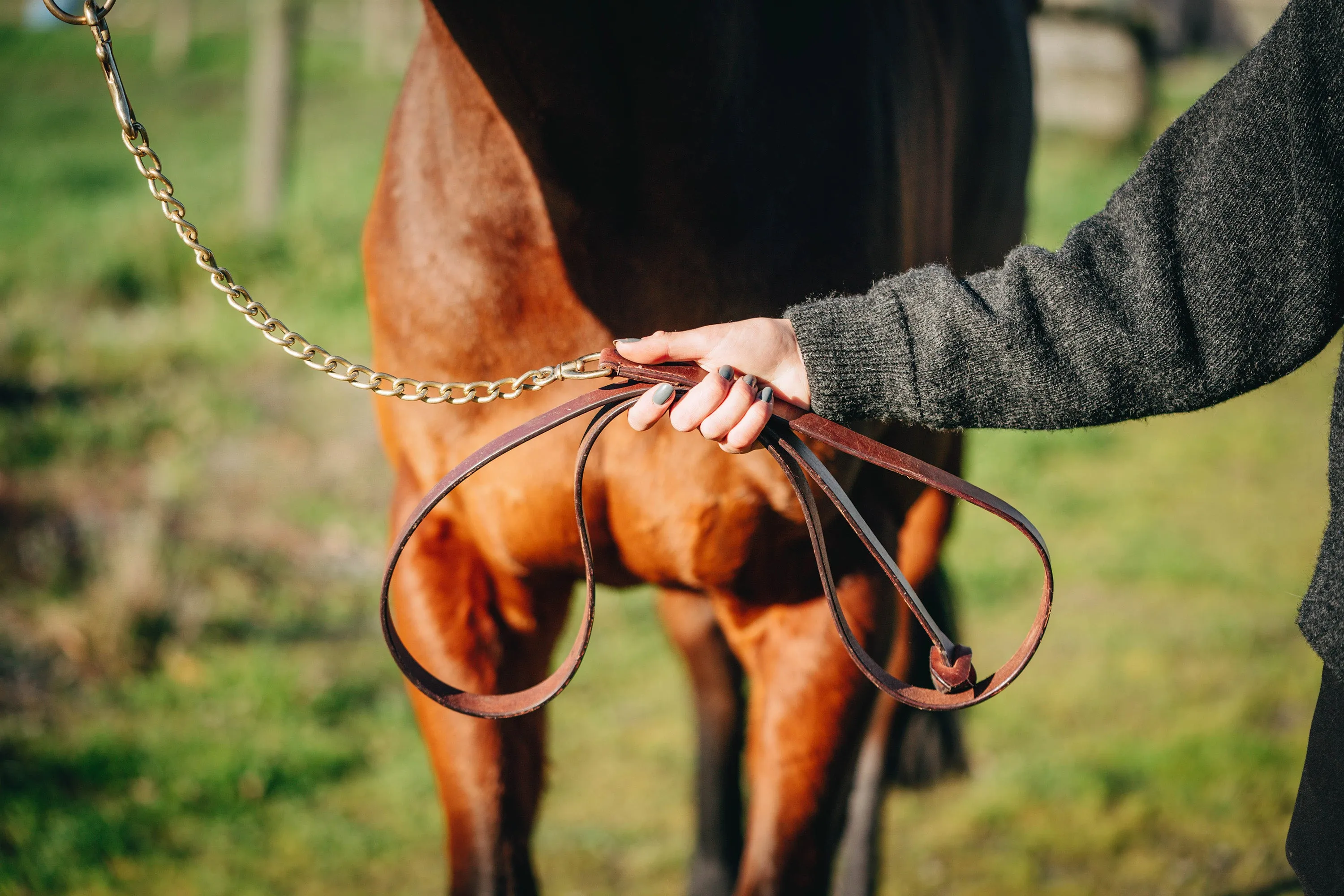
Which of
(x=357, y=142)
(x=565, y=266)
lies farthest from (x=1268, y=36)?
(x=357, y=142)

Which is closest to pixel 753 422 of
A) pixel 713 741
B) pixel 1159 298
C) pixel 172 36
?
pixel 1159 298

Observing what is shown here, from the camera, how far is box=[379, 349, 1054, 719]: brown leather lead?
4.13 feet

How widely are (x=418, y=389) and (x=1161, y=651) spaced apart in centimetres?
319

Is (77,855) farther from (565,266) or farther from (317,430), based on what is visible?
(317,430)

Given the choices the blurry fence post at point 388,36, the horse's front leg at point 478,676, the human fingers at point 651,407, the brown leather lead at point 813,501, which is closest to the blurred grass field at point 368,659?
the horse's front leg at point 478,676

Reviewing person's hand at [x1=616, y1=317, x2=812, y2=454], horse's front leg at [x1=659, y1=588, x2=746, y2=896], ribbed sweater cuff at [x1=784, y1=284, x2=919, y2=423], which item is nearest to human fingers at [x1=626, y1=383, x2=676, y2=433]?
person's hand at [x1=616, y1=317, x2=812, y2=454]

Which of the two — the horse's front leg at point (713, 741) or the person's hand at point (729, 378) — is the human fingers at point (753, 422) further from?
the horse's front leg at point (713, 741)

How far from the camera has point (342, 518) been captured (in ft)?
14.2

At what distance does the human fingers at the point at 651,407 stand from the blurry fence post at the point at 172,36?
1974cm

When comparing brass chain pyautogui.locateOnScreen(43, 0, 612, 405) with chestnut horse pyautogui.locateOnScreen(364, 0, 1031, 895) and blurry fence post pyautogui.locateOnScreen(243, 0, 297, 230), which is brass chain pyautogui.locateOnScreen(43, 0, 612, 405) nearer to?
chestnut horse pyautogui.locateOnScreen(364, 0, 1031, 895)

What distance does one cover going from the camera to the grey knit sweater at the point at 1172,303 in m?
1.15

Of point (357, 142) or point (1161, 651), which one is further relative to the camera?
point (357, 142)

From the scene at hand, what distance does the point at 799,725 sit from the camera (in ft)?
5.63

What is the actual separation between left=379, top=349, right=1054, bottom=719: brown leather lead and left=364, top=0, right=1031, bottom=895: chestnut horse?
0.20m
